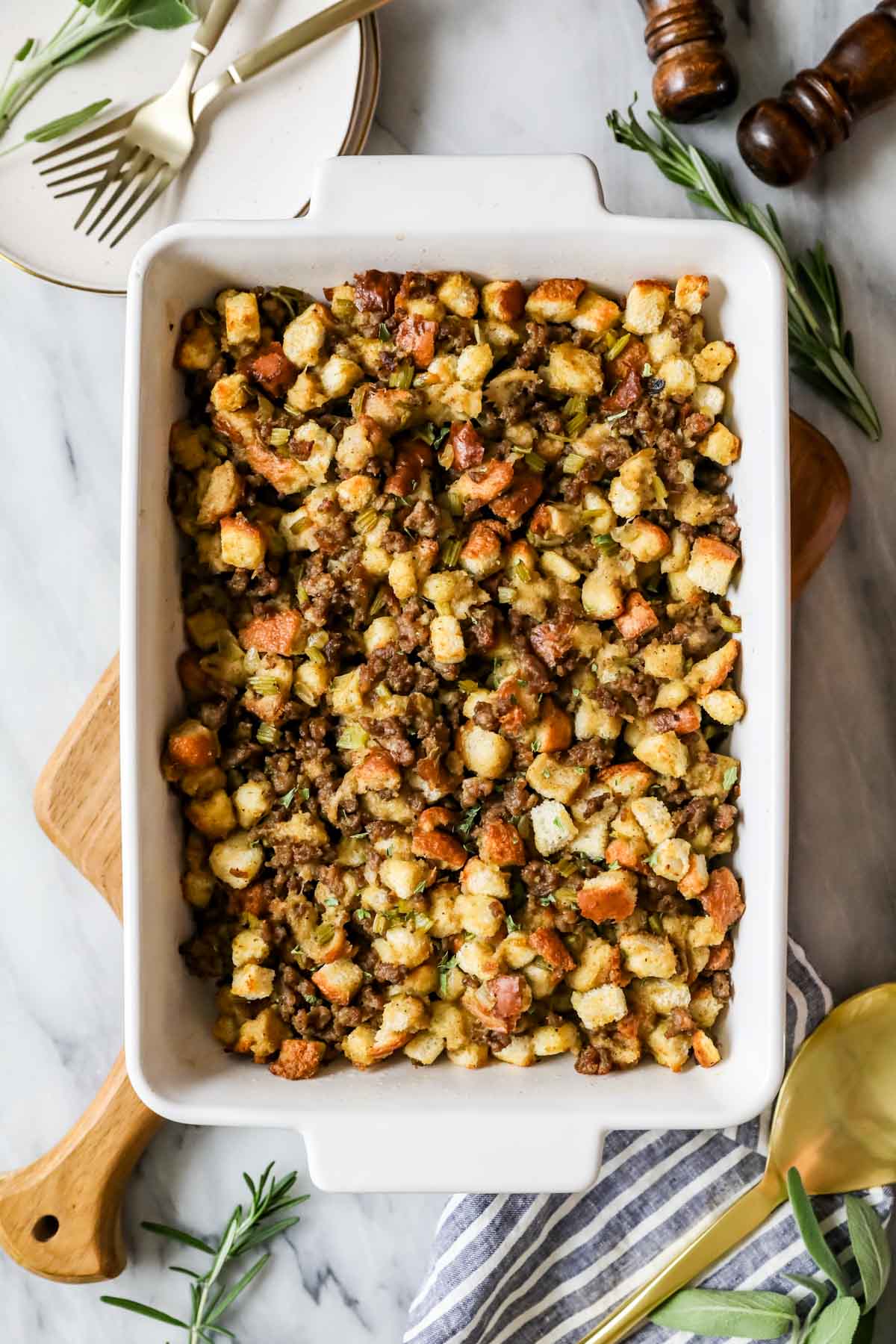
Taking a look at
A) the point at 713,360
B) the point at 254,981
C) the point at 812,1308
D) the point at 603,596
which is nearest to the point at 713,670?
the point at 603,596

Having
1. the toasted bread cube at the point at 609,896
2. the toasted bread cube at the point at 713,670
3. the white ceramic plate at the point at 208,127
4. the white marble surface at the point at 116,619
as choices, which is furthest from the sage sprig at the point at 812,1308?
the white ceramic plate at the point at 208,127

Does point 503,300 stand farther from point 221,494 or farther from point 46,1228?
point 46,1228

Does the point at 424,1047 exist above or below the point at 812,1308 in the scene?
above

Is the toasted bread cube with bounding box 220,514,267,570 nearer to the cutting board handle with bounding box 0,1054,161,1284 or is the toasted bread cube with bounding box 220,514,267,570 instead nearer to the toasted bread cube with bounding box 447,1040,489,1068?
the toasted bread cube with bounding box 447,1040,489,1068

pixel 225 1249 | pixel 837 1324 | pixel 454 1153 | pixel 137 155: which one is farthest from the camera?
pixel 225 1249

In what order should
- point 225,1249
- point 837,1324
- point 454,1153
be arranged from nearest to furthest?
point 454,1153
point 837,1324
point 225,1249

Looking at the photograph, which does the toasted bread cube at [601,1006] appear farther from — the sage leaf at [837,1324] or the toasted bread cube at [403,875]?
the sage leaf at [837,1324]

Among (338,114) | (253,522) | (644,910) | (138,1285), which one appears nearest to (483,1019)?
(644,910)
